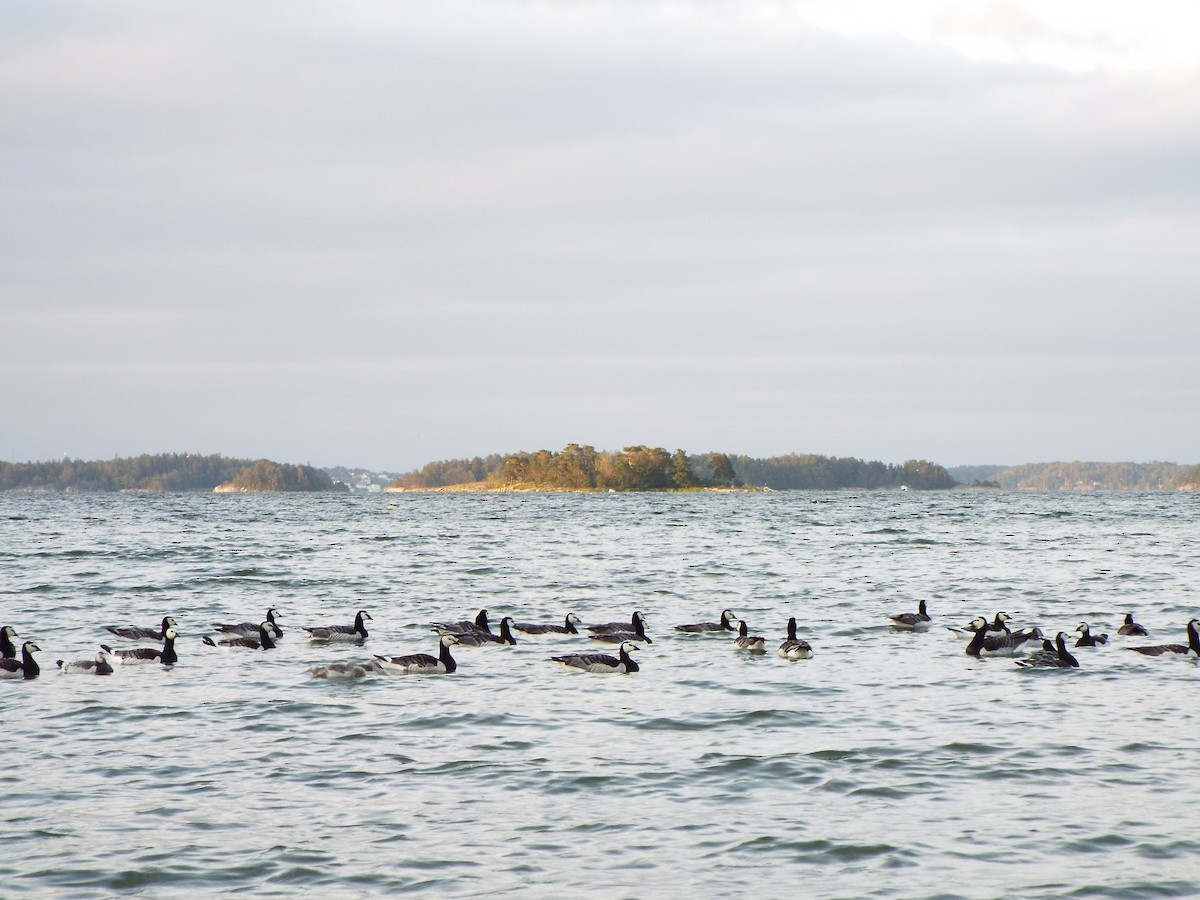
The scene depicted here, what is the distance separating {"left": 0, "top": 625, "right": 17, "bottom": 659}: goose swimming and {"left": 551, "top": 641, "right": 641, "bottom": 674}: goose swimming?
12294 mm

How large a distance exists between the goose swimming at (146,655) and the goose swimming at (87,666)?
0.70 metres

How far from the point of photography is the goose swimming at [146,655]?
2691cm

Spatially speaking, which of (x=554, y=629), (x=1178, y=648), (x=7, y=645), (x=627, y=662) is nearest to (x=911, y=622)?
(x=1178, y=648)

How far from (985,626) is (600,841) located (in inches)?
715

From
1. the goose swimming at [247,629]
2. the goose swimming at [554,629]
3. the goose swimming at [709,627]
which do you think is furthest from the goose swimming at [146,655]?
the goose swimming at [709,627]

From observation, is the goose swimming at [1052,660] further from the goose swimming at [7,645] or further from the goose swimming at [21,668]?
the goose swimming at [7,645]

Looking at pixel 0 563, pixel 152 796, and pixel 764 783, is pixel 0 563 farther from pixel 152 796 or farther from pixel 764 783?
pixel 764 783

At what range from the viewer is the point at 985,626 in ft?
97.2

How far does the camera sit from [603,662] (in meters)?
26.5

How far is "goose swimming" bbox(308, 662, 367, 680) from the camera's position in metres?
25.3

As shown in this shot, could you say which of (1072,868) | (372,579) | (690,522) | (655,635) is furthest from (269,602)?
(690,522)

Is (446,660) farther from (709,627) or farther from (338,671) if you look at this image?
(709,627)

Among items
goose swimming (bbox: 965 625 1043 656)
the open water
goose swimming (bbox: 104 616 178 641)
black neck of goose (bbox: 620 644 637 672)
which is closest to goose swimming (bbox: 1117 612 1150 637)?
the open water

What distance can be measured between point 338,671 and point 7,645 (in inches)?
323
